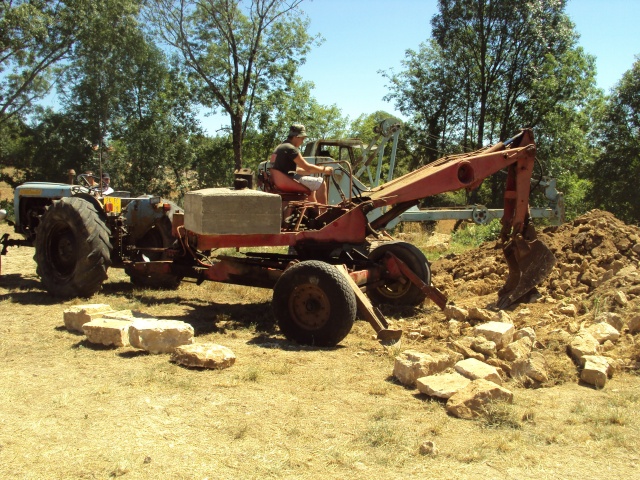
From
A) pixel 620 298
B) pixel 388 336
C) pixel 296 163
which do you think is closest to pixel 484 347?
pixel 388 336

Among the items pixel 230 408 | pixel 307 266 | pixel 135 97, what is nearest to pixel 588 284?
pixel 307 266

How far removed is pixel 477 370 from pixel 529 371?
1.89 feet

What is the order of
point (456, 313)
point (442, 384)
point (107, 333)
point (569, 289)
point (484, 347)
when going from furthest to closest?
point (569, 289)
point (456, 313)
point (107, 333)
point (484, 347)
point (442, 384)

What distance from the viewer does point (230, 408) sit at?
15.2 feet

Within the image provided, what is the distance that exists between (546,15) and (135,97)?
58.5ft

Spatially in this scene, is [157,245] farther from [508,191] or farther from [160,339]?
[508,191]

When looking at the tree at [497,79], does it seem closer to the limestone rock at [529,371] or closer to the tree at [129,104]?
the tree at [129,104]

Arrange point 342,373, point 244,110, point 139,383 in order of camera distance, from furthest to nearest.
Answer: point 244,110
point 342,373
point 139,383

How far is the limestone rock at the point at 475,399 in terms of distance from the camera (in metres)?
4.53

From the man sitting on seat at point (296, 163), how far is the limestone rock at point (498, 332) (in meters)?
2.92

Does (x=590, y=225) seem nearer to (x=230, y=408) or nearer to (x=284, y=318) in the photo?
(x=284, y=318)

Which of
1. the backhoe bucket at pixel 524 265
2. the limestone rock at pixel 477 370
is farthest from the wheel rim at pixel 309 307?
the backhoe bucket at pixel 524 265

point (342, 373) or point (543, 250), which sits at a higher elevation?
point (543, 250)

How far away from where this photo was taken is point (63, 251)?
9.21 metres
